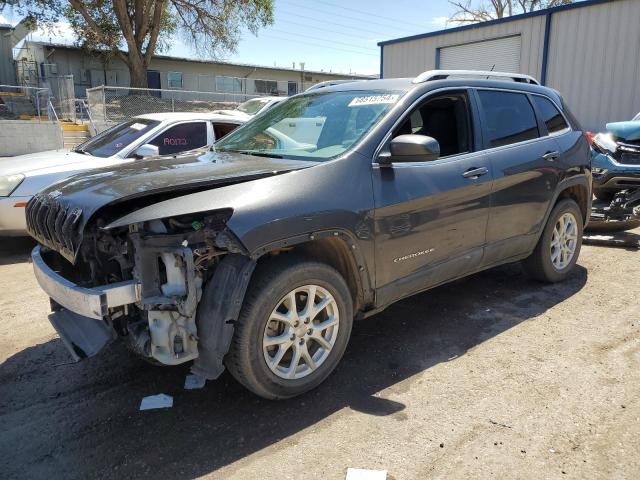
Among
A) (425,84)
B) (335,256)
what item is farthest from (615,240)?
(335,256)

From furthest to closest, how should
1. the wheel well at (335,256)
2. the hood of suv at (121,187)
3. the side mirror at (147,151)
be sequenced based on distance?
the side mirror at (147,151) → the wheel well at (335,256) → the hood of suv at (121,187)

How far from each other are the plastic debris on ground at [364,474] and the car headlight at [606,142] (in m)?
6.17

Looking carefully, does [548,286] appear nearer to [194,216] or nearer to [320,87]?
[320,87]

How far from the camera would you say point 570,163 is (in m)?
4.93

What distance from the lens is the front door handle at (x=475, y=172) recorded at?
3.90m

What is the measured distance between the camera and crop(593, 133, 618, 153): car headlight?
703cm

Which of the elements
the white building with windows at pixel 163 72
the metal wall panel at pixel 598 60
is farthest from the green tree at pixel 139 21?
the metal wall panel at pixel 598 60

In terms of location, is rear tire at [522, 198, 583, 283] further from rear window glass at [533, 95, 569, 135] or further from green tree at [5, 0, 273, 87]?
green tree at [5, 0, 273, 87]

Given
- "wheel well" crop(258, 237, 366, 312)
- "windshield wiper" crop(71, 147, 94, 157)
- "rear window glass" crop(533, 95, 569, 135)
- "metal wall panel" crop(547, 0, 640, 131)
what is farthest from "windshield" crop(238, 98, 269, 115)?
"wheel well" crop(258, 237, 366, 312)

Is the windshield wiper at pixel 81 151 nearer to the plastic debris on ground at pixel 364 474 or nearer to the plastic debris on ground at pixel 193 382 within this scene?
the plastic debris on ground at pixel 193 382

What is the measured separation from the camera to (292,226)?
291cm

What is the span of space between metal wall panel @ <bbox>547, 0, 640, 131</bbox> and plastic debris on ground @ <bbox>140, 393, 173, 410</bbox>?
1429cm

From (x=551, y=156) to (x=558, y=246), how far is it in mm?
938

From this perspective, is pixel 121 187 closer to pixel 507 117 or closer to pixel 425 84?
pixel 425 84
